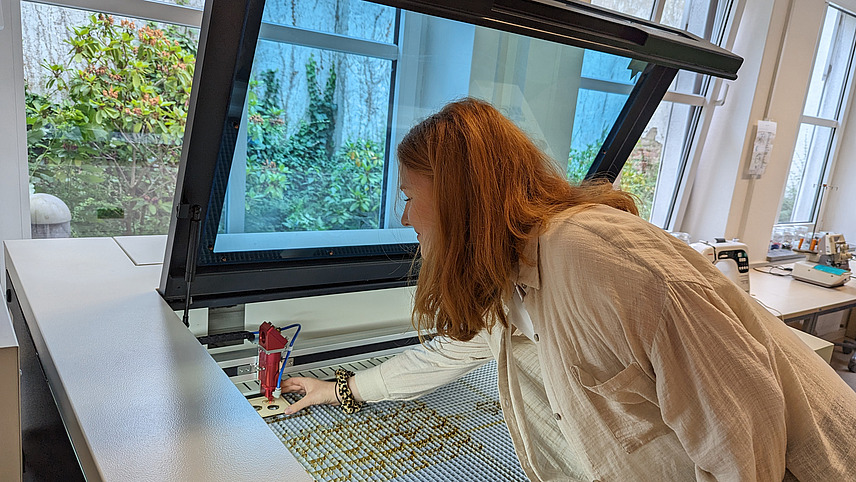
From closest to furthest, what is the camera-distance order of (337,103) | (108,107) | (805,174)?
(337,103) → (108,107) → (805,174)

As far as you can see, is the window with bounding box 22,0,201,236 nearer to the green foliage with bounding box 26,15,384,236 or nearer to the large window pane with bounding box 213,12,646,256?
the green foliage with bounding box 26,15,384,236

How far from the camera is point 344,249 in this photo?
1356 millimetres

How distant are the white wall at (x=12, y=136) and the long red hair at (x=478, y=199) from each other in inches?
53.0

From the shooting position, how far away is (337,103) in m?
1.12

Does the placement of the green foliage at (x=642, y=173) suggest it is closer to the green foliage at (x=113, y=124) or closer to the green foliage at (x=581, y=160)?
the green foliage at (x=581, y=160)

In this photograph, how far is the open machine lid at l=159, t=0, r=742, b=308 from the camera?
966mm

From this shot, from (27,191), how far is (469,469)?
157cm

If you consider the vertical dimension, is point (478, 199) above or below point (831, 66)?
below

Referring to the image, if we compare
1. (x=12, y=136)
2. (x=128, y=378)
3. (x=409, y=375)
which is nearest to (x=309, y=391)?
(x=409, y=375)

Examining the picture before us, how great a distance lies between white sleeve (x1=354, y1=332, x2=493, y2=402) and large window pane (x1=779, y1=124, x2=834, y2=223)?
11.6 feet

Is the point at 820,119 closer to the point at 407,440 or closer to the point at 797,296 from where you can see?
the point at 797,296

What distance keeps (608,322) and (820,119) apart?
3.93 meters

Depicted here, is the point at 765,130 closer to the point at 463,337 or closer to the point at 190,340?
the point at 463,337

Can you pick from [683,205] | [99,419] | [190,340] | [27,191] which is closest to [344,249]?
[190,340]
